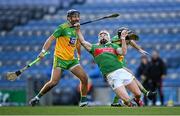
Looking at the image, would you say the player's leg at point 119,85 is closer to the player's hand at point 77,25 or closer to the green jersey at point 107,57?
the green jersey at point 107,57

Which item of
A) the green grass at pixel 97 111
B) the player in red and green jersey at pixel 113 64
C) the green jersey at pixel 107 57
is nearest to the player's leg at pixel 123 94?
the player in red and green jersey at pixel 113 64

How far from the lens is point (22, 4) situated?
30.3m

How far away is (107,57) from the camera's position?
47.8 feet

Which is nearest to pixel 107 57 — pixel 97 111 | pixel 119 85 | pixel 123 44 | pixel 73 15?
pixel 123 44

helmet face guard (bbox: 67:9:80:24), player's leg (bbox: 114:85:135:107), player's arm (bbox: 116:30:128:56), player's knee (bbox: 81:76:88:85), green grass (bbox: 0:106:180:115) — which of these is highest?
helmet face guard (bbox: 67:9:80:24)

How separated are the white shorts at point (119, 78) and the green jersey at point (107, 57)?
9 cm

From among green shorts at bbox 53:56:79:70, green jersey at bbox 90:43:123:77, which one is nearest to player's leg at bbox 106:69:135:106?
green jersey at bbox 90:43:123:77

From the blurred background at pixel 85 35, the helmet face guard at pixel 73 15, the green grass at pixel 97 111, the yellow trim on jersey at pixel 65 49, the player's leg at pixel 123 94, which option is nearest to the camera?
the green grass at pixel 97 111

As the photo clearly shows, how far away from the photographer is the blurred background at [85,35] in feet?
72.9

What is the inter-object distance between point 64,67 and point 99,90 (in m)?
7.40

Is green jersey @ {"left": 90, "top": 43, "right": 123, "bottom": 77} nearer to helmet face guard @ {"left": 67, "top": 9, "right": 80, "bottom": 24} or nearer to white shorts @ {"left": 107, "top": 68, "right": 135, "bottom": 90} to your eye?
white shorts @ {"left": 107, "top": 68, "right": 135, "bottom": 90}

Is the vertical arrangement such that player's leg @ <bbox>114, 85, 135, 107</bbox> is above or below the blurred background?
below

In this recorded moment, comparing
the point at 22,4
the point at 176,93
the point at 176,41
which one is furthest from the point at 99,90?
the point at 22,4

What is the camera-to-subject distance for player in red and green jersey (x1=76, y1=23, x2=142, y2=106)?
47.1ft
